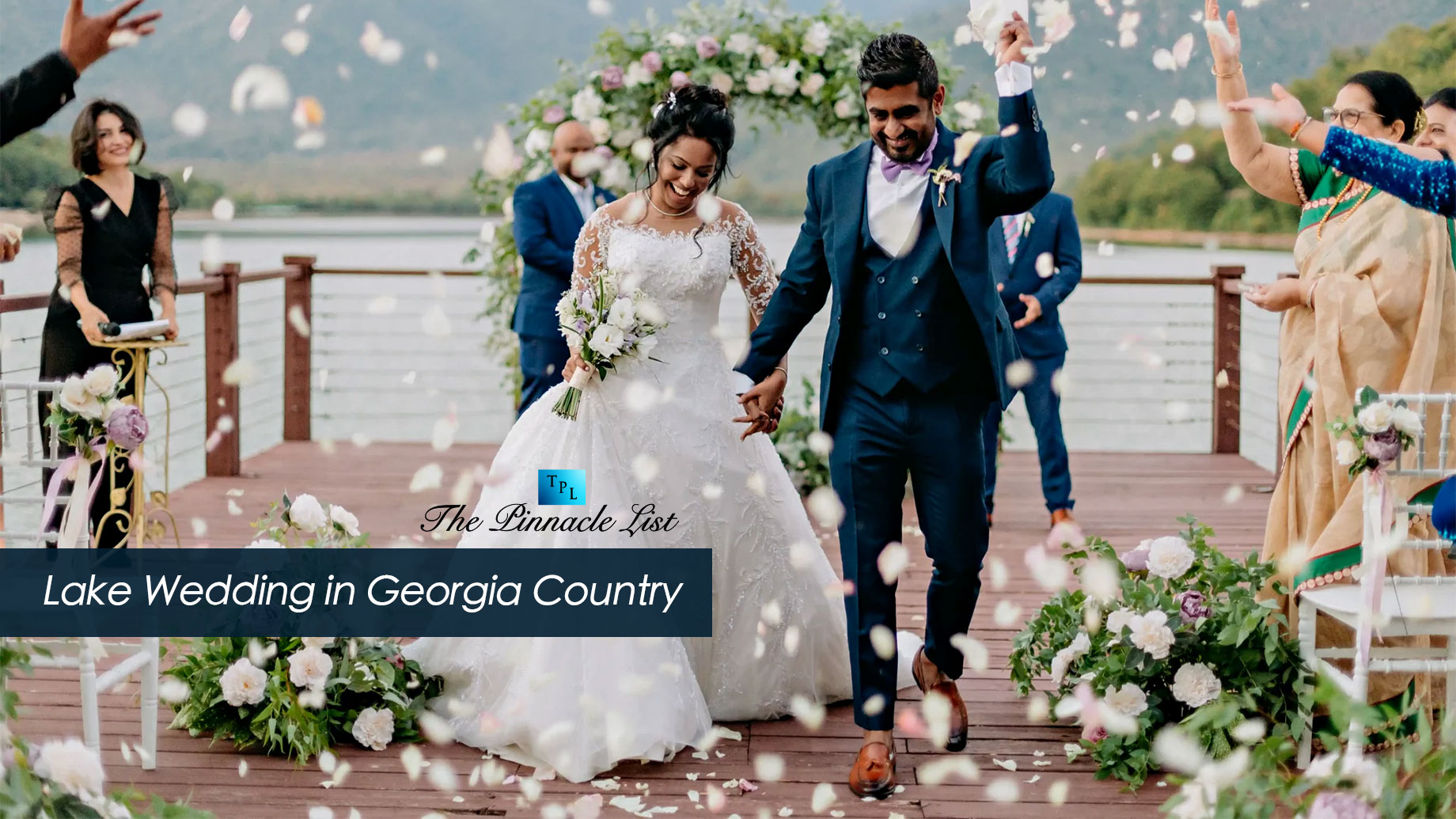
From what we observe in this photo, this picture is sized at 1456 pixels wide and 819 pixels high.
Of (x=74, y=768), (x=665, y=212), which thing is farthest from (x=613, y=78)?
(x=74, y=768)

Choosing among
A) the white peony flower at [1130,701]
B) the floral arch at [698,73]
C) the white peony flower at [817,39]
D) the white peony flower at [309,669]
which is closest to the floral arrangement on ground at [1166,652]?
the white peony flower at [1130,701]

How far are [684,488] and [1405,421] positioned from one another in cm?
153

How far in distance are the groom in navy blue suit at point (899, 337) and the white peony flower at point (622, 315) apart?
13.4 inches

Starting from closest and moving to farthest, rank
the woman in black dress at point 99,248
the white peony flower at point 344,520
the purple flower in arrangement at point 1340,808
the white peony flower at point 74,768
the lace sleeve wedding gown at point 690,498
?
the purple flower in arrangement at point 1340,808 < the white peony flower at point 74,768 < the lace sleeve wedding gown at point 690,498 < the white peony flower at point 344,520 < the woman in black dress at point 99,248

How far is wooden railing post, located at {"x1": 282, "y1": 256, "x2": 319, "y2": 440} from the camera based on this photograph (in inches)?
282

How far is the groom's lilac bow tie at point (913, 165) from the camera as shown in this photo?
2709 mm

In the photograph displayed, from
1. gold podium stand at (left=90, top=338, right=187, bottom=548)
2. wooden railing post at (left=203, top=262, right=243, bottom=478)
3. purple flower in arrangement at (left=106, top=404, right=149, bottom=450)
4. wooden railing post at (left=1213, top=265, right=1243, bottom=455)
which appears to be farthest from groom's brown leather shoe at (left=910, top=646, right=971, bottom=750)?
wooden railing post at (left=1213, top=265, right=1243, bottom=455)

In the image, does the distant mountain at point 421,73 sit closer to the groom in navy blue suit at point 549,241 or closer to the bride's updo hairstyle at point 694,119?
the groom in navy blue suit at point 549,241

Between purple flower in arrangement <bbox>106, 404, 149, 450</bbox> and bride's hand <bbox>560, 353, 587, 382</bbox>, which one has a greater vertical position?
bride's hand <bbox>560, 353, 587, 382</bbox>

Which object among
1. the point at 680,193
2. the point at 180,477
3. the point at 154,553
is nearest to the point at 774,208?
the point at 180,477

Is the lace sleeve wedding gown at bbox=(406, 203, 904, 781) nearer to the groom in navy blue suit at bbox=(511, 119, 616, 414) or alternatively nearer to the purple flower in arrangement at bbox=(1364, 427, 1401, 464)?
the purple flower in arrangement at bbox=(1364, 427, 1401, 464)

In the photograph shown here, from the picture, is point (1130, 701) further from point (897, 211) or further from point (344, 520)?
point (344, 520)

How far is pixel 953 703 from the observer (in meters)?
3.04

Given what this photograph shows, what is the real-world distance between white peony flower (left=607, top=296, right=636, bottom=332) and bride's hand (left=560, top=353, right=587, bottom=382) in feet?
0.37
